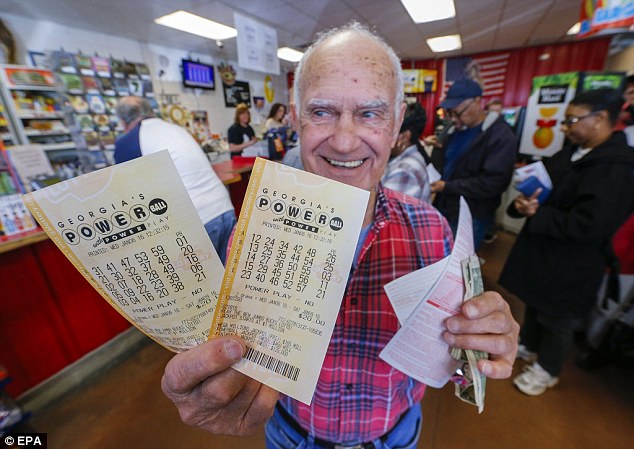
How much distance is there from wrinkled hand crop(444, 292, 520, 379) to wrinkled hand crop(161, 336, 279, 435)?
351 millimetres

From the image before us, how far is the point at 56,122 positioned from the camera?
4.08 m

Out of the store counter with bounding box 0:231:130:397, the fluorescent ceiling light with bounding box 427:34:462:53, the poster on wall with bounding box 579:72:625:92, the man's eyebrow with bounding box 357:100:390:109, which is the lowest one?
the store counter with bounding box 0:231:130:397

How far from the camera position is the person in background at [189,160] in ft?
4.59

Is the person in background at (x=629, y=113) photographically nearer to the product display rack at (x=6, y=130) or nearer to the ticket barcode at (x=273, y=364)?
the ticket barcode at (x=273, y=364)

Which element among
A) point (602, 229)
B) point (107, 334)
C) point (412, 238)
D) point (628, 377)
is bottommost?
point (628, 377)

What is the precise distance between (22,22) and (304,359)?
612cm

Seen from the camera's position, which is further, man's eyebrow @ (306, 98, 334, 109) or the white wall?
the white wall

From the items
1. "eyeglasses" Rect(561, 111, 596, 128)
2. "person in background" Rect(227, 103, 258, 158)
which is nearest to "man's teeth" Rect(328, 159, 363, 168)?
"eyeglasses" Rect(561, 111, 596, 128)

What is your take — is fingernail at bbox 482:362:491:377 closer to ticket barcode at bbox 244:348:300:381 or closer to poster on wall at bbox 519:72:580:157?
ticket barcode at bbox 244:348:300:381

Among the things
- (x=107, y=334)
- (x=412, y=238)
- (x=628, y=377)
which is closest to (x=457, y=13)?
(x=628, y=377)

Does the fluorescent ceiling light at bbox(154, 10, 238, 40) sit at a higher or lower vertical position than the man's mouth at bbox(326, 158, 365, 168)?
higher

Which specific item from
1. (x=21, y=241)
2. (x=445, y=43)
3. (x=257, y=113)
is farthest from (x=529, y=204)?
(x=257, y=113)

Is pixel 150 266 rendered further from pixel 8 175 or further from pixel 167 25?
pixel 167 25

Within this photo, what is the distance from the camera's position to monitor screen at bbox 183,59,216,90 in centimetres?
623
